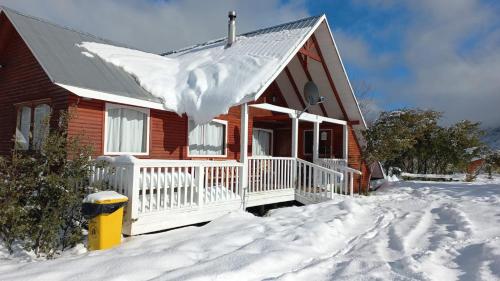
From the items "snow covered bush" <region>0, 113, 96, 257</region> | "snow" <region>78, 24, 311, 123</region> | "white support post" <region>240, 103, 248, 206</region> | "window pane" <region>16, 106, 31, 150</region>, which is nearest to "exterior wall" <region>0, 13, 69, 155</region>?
"window pane" <region>16, 106, 31, 150</region>

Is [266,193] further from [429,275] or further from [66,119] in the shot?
[429,275]

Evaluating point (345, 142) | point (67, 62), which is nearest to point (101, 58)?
point (67, 62)

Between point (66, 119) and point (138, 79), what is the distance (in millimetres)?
3060

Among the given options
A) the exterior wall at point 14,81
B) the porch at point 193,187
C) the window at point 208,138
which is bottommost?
the porch at point 193,187

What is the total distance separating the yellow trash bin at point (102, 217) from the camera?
595 centimetres

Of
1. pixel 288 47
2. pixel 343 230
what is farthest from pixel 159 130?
pixel 343 230

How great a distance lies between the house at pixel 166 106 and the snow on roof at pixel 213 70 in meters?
0.03

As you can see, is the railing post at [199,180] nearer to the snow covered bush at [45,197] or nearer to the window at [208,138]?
the snow covered bush at [45,197]

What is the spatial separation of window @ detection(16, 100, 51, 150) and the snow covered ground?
12.6 feet

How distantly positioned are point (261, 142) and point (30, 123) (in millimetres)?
8196

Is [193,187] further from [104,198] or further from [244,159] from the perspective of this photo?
[104,198]

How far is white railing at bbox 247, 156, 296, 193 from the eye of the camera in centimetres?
1062

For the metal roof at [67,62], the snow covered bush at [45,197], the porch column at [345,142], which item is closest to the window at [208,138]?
the metal roof at [67,62]

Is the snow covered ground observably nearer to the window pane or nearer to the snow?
the snow
